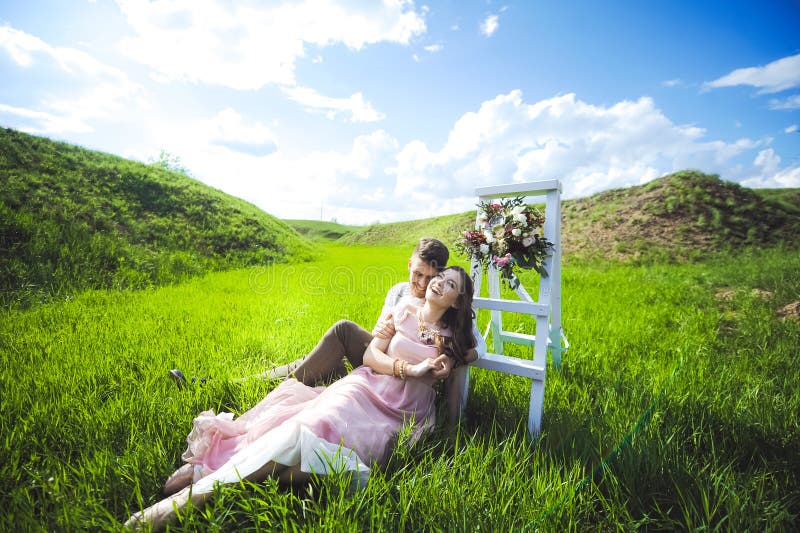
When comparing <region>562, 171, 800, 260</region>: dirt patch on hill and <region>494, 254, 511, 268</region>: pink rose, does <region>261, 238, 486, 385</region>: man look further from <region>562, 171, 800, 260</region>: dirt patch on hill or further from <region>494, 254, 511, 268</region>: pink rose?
<region>562, 171, 800, 260</region>: dirt patch on hill

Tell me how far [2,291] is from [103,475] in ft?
19.9

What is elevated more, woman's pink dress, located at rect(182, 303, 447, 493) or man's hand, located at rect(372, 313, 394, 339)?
man's hand, located at rect(372, 313, 394, 339)

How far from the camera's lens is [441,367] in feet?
8.21

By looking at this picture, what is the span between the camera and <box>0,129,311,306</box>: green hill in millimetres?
6660

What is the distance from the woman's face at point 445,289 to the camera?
8.39 ft

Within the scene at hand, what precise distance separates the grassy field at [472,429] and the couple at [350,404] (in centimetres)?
13

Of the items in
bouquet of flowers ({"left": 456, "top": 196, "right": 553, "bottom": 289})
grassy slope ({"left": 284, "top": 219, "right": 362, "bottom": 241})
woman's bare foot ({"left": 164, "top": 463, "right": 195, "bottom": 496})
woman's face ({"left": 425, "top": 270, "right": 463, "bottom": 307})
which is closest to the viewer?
woman's bare foot ({"left": 164, "top": 463, "right": 195, "bottom": 496})

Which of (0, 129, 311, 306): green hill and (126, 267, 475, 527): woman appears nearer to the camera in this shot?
(126, 267, 475, 527): woman

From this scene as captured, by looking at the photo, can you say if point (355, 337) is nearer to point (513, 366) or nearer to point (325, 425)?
point (325, 425)

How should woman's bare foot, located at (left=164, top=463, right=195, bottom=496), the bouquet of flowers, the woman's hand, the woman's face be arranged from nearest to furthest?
woman's bare foot, located at (left=164, top=463, right=195, bottom=496) < the woman's hand < the woman's face < the bouquet of flowers

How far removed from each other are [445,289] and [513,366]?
0.91 meters

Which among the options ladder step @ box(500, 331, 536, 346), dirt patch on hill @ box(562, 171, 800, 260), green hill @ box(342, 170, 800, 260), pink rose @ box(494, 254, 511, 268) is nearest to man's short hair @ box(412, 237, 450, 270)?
pink rose @ box(494, 254, 511, 268)

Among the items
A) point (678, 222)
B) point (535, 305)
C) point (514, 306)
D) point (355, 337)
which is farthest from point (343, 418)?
point (678, 222)

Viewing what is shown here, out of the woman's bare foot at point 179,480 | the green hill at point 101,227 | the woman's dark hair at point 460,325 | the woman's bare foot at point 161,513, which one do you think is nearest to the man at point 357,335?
the woman's dark hair at point 460,325
